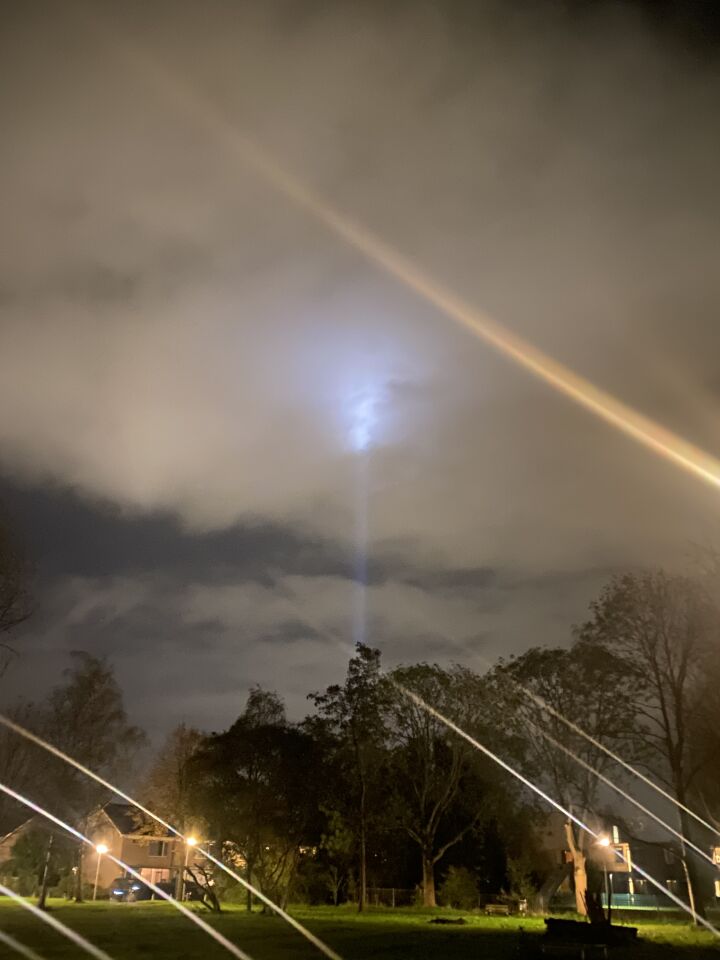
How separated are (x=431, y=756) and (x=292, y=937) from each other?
1020 inches

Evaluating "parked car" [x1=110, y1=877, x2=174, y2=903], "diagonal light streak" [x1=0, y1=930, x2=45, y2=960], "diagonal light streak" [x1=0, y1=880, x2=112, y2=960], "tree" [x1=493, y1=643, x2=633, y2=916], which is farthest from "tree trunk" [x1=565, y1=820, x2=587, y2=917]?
"diagonal light streak" [x1=0, y1=930, x2=45, y2=960]

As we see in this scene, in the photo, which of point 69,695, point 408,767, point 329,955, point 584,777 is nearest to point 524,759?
point 584,777

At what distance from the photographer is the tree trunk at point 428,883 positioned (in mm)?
44438

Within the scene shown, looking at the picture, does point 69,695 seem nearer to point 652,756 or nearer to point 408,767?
point 408,767

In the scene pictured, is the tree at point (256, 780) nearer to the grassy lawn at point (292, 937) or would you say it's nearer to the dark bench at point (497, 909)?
the grassy lawn at point (292, 937)

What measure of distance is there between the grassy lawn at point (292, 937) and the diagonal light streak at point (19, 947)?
21 centimetres

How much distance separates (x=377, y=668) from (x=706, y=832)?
1823 cm

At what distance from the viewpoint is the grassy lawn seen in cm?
1803

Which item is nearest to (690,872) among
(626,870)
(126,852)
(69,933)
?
(69,933)

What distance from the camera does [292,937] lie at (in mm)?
21984

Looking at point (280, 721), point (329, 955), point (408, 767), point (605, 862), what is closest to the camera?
point (329, 955)

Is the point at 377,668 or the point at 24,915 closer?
the point at 24,915

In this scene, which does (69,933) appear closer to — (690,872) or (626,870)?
(690,872)

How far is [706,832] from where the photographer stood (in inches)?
1636
